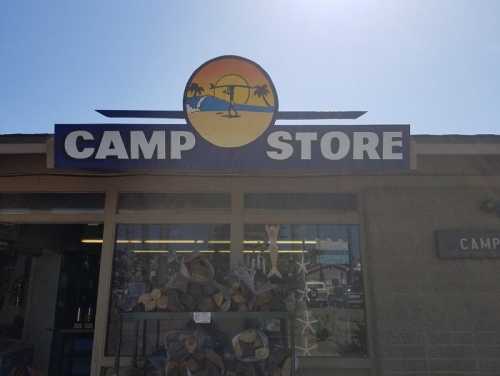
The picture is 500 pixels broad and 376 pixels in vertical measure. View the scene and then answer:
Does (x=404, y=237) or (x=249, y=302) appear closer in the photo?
(x=249, y=302)

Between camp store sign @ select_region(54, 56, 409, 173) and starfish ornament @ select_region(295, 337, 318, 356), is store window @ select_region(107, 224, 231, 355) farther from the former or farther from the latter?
starfish ornament @ select_region(295, 337, 318, 356)

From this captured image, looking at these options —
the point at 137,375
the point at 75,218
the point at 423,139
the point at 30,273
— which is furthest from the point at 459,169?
the point at 30,273

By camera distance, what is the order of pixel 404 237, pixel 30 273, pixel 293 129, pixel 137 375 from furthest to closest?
pixel 30 273, pixel 404 237, pixel 293 129, pixel 137 375

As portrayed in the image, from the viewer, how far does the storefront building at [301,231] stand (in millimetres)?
4555

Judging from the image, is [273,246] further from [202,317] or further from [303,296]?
[202,317]

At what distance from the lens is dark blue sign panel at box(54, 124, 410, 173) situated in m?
4.53

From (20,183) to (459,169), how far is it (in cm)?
554

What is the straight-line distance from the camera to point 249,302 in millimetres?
4102

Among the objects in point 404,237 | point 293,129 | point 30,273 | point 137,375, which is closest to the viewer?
point 137,375

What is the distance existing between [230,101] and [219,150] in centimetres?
59

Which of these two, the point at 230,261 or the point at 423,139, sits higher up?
the point at 423,139

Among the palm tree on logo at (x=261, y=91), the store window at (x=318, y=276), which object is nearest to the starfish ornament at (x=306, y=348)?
the store window at (x=318, y=276)

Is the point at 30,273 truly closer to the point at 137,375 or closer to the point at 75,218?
the point at 75,218

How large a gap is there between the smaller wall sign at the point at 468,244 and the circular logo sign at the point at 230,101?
2.51m
